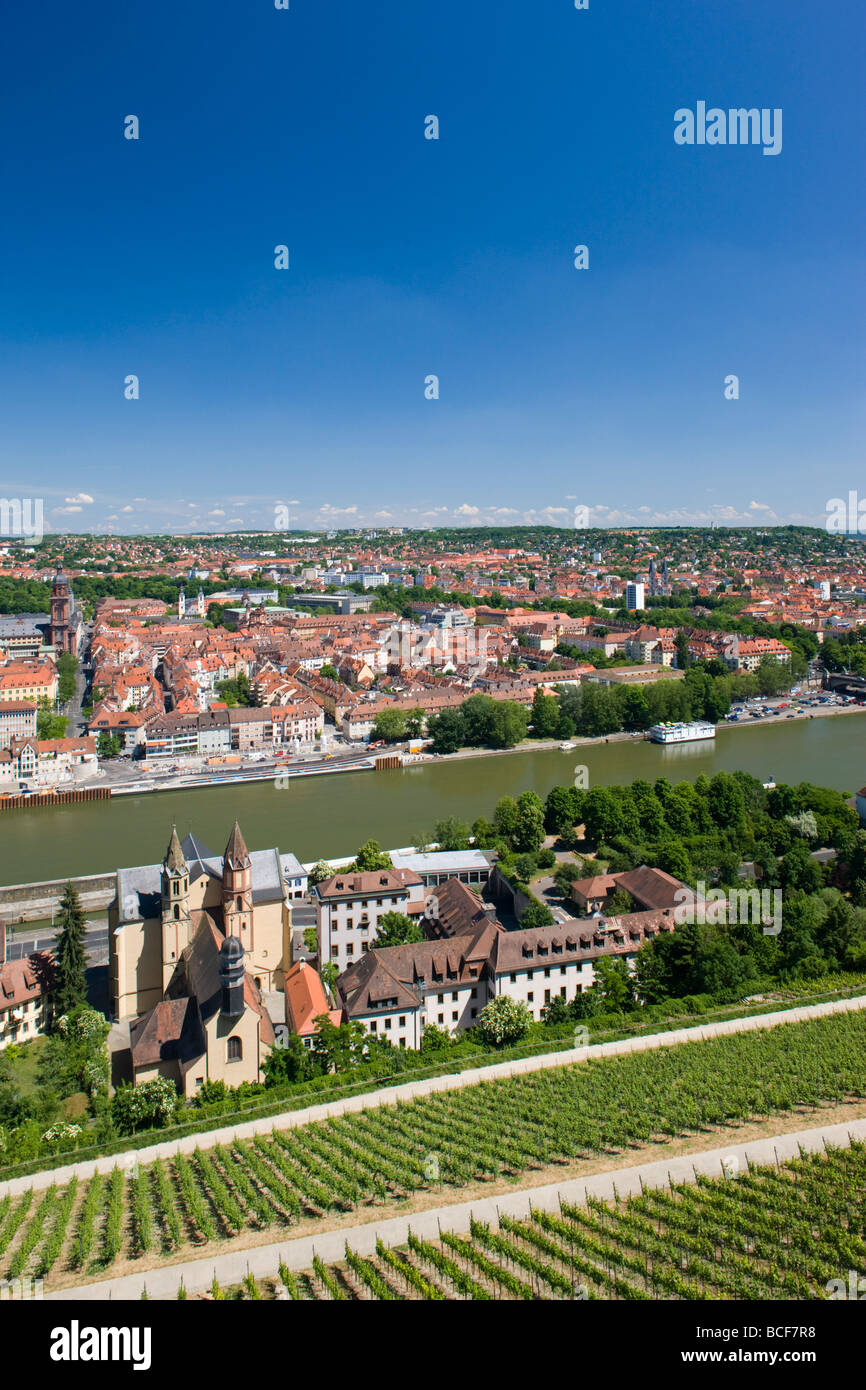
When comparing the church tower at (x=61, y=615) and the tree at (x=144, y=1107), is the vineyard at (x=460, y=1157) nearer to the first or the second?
the tree at (x=144, y=1107)

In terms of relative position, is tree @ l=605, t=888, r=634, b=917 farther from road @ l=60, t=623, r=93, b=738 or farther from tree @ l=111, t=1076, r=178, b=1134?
road @ l=60, t=623, r=93, b=738

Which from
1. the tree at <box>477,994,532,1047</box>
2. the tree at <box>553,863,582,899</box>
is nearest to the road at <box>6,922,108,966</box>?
the tree at <box>477,994,532,1047</box>

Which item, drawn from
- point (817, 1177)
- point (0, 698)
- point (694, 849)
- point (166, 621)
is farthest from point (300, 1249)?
point (166, 621)

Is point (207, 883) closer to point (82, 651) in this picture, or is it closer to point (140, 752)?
point (140, 752)

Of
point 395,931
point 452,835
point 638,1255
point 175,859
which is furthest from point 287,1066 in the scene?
point 452,835

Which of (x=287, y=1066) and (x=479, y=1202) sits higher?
(x=479, y=1202)

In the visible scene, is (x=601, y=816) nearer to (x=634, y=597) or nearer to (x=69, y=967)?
(x=69, y=967)
